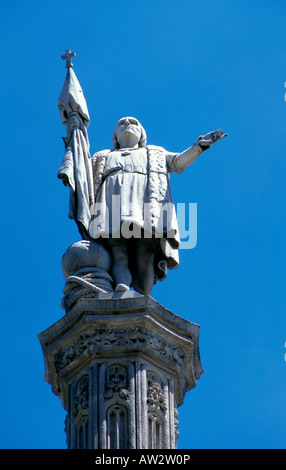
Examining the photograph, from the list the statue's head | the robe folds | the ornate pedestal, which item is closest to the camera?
the ornate pedestal

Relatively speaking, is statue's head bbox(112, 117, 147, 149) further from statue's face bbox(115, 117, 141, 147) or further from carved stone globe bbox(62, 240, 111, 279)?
carved stone globe bbox(62, 240, 111, 279)

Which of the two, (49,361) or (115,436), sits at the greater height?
(49,361)

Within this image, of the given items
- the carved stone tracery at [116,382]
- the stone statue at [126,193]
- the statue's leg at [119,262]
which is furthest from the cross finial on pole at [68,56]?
the carved stone tracery at [116,382]

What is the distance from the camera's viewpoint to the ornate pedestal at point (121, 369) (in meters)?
24.6

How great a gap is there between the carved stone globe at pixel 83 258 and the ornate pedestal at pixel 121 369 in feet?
3.28

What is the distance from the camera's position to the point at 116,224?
90.2 ft

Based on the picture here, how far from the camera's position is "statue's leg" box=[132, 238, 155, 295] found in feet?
89.9

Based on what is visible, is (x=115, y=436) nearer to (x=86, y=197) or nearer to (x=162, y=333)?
(x=162, y=333)

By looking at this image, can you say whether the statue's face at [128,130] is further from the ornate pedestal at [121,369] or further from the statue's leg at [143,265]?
the ornate pedestal at [121,369]

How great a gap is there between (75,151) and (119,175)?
89 centimetres

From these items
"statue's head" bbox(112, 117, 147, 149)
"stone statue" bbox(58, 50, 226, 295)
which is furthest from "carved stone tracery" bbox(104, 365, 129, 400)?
Result: "statue's head" bbox(112, 117, 147, 149)

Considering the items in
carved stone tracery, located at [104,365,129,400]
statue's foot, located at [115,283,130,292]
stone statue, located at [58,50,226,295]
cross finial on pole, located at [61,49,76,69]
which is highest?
cross finial on pole, located at [61,49,76,69]

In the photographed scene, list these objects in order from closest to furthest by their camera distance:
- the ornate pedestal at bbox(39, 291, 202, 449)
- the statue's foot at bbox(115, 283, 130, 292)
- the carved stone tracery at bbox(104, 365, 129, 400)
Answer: the ornate pedestal at bbox(39, 291, 202, 449) < the carved stone tracery at bbox(104, 365, 129, 400) < the statue's foot at bbox(115, 283, 130, 292)
